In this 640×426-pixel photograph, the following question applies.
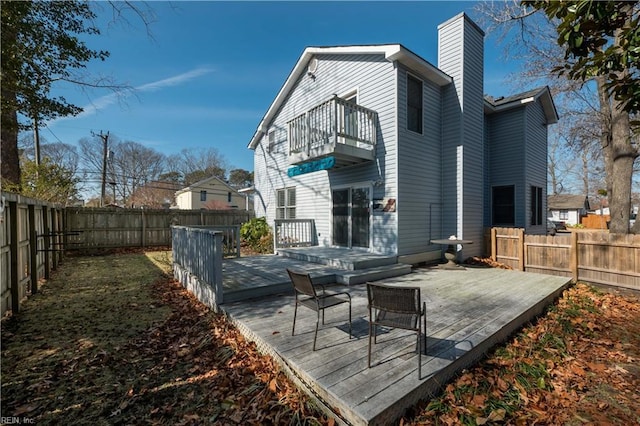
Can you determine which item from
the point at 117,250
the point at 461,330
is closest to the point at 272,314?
the point at 461,330

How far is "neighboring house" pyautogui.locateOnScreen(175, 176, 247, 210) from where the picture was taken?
3312 cm

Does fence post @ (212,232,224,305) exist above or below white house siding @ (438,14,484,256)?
below

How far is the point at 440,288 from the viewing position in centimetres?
587

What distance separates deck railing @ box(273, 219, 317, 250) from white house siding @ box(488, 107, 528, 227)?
24.7 feet

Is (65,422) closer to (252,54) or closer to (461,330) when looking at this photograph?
(461,330)

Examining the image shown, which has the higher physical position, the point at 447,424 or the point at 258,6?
the point at 258,6

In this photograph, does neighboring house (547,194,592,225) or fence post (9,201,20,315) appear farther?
neighboring house (547,194,592,225)

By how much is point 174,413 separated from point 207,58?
1084cm

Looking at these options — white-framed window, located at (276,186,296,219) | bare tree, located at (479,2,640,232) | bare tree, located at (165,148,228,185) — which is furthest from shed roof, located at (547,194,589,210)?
bare tree, located at (165,148,228,185)

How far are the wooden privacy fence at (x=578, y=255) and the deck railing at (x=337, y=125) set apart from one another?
213 inches

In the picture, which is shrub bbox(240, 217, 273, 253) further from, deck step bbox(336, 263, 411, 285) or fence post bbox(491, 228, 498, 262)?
fence post bbox(491, 228, 498, 262)

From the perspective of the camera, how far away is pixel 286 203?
12.3 metres

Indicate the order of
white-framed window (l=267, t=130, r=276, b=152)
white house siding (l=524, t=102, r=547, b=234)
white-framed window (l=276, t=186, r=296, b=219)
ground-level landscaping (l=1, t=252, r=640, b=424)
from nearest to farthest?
ground-level landscaping (l=1, t=252, r=640, b=424) < white house siding (l=524, t=102, r=547, b=234) < white-framed window (l=276, t=186, r=296, b=219) < white-framed window (l=267, t=130, r=276, b=152)

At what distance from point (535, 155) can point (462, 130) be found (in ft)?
17.5
